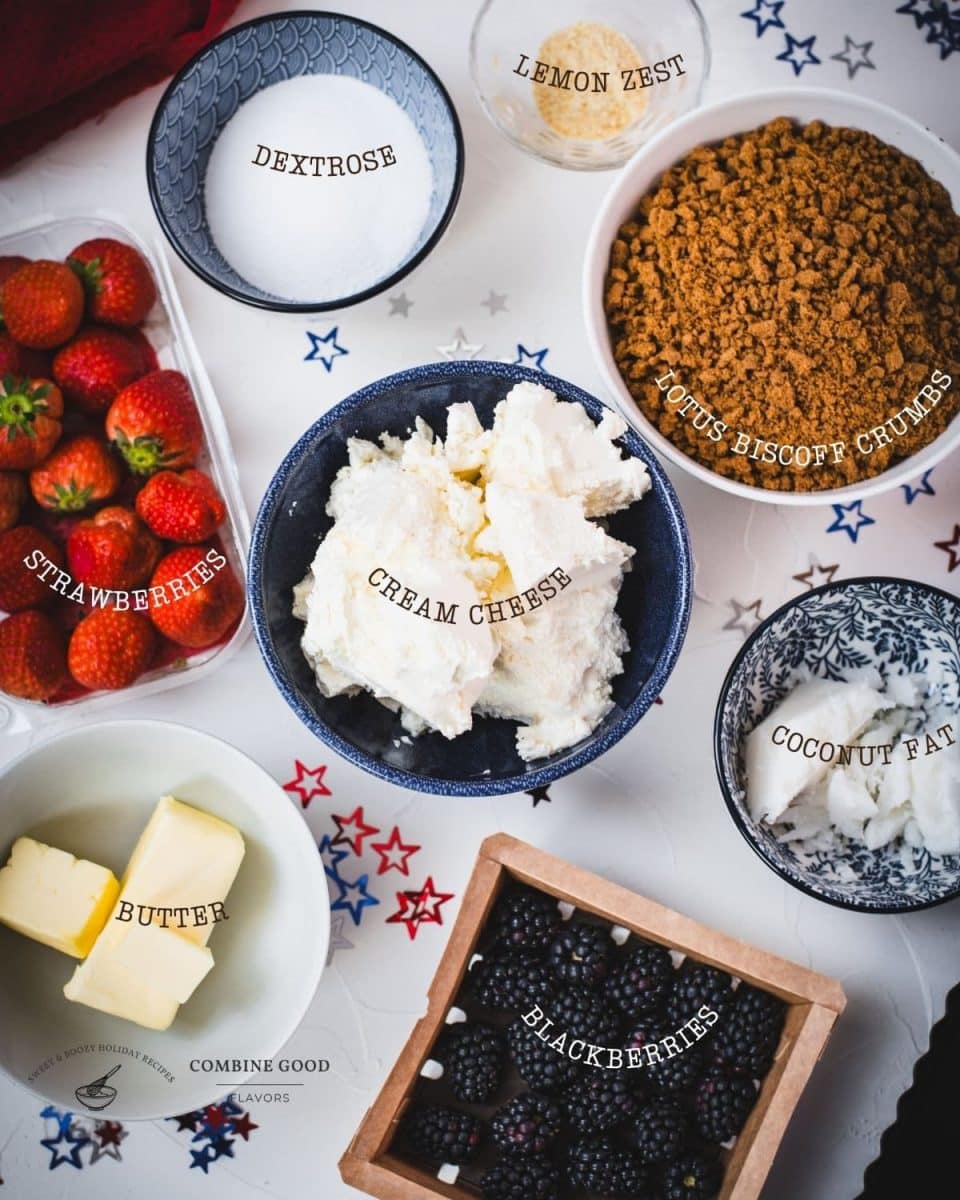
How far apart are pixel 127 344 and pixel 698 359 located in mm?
614

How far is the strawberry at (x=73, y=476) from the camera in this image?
1173 millimetres

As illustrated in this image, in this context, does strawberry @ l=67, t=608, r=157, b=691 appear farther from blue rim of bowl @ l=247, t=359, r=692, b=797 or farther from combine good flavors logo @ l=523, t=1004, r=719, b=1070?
combine good flavors logo @ l=523, t=1004, r=719, b=1070

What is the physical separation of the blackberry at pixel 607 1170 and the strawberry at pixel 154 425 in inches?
32.9

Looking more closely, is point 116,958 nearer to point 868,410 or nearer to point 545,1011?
point 545,1011

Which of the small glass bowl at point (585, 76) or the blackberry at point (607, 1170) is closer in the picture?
the blackberry at point (607, 1170)

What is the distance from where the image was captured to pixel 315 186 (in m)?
1.20

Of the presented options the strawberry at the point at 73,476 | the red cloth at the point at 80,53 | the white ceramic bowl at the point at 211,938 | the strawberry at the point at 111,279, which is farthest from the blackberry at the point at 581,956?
the red cloth at the point at 80,53

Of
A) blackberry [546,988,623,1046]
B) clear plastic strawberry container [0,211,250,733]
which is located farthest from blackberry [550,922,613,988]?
clear plastic strawberry container [0,211,250,733]

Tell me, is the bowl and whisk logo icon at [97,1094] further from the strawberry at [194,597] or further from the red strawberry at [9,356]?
the red strawberry at [9,356]

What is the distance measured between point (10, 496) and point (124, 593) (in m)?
0.16

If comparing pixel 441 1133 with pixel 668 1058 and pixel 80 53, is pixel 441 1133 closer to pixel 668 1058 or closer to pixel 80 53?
pixel 668 1058

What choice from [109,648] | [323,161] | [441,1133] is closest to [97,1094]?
[441,1133]

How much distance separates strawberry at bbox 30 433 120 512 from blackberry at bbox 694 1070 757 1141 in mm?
885

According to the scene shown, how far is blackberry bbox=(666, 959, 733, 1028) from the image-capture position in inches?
44.6
